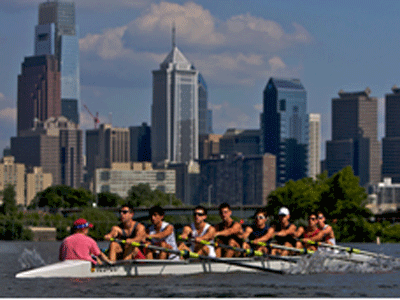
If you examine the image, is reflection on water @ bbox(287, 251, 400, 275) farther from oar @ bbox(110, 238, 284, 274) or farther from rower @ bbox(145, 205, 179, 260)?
rower @ bbox(145, 205, 179, 260)

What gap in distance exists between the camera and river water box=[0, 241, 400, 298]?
28234mm

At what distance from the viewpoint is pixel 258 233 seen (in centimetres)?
3509

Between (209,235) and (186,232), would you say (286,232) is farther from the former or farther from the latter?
(186,232)

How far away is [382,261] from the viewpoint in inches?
1502

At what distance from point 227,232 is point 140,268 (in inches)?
143

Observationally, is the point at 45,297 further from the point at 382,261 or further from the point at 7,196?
the point at 7,196

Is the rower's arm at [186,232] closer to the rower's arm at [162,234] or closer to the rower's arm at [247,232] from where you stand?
the rower's arm at [162,234]

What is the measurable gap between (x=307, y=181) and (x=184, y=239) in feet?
226

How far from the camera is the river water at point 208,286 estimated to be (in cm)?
2823

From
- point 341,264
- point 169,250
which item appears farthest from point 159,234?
point 341,264

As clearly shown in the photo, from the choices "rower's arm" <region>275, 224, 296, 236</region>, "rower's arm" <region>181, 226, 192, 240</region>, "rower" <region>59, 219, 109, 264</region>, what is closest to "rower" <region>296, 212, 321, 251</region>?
"rower's arm" <region>275, 224, 296, 236</region>

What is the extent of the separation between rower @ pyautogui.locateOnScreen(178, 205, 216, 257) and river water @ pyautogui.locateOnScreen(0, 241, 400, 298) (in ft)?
3.30

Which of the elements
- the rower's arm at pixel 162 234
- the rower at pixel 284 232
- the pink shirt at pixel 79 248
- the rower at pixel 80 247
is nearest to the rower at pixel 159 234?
the rower's arm at pixel 162 234

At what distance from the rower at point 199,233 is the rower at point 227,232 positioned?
1.36ft
